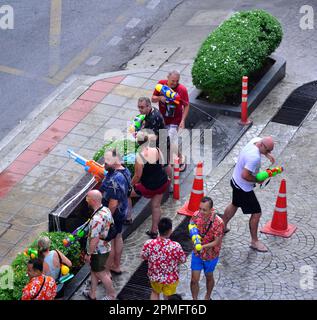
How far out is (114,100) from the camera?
667 inches

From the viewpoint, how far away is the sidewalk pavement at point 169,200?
11.9 meters

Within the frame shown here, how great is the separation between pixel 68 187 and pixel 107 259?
3331mm

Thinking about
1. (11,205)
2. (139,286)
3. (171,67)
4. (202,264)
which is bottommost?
(11,205)

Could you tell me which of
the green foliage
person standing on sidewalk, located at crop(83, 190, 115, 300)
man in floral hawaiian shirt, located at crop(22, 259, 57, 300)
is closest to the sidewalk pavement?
person standing on sidewalk, located at crop(83, 190, 115, 300)

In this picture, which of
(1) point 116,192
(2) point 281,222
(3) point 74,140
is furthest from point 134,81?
(1) point 116,192

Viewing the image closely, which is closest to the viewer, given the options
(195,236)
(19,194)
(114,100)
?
(195,236)

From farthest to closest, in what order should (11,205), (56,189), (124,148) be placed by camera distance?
1. (56,189)
2. (11,205)
3. (124,148)

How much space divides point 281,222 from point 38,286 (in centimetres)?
395

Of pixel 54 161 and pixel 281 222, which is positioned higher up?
pixel 281 222

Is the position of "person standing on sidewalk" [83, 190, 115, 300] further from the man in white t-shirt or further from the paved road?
the paved road

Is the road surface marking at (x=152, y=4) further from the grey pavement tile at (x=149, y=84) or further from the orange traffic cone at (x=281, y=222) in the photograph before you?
the orange traffic cone at (x=281, y=222)

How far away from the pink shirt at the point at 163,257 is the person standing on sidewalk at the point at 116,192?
44.3 inches

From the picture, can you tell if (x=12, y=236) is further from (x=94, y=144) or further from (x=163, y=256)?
(x=163, y=256)
